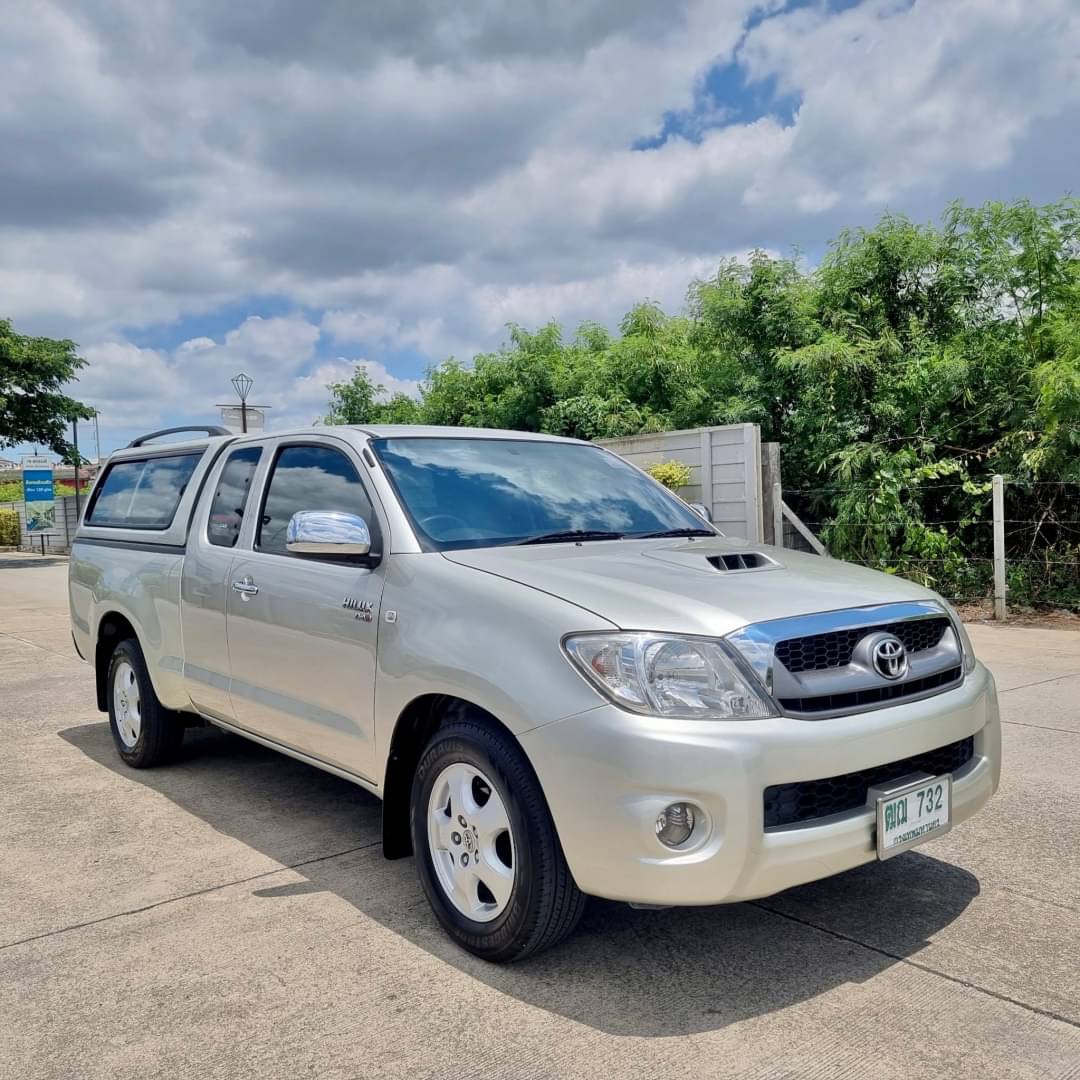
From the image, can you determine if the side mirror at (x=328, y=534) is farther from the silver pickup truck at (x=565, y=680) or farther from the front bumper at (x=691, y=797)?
the front bumper at (x=691, y=797)

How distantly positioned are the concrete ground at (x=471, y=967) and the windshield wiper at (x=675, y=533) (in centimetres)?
144

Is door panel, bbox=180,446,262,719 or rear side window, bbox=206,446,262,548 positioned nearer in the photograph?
door panel, bbox=180,446,262,719

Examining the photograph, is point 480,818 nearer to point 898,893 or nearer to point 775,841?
point 775,841

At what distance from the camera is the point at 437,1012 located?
9.68 feet

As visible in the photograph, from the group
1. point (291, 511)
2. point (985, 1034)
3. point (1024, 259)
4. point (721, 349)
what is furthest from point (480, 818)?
point (721, 349)

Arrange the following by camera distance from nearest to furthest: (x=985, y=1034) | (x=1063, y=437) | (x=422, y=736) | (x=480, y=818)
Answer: (x=985, y=1034)
(x=480, y=818)
(x=422, y=736)
(x=1063, y=437)

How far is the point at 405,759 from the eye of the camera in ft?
11.8

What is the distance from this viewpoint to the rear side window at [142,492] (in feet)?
17.7

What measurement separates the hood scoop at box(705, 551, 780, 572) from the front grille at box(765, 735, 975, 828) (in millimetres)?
795

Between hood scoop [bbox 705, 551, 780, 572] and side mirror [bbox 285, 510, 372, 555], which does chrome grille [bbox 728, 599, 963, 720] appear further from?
side mirror [bbox 285, 510, 372, 555]

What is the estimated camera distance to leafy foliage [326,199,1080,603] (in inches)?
418

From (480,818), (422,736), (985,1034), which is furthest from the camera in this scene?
(422,736)

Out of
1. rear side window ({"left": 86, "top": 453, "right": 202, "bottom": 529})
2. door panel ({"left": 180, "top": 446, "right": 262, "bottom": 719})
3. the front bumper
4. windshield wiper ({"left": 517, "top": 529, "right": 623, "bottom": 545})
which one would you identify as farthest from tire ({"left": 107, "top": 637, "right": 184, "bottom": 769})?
the front bumper

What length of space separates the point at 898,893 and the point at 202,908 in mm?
2517
